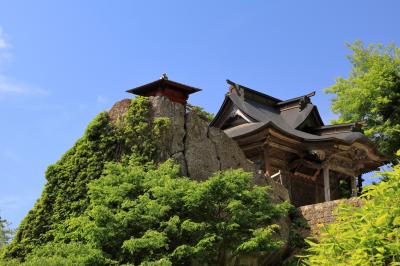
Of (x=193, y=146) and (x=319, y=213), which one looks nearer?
(x=193, y=146)

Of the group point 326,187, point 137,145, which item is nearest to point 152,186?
point 137,145

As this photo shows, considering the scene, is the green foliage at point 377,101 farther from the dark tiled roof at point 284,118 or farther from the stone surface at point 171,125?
the stone surface at point 171,125

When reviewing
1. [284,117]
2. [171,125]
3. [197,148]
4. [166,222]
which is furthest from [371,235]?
[284,117]

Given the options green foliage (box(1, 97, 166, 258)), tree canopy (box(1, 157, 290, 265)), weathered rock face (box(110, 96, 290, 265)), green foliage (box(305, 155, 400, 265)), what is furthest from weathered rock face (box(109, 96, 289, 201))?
green foliage (box(305, 155, 400, 265))

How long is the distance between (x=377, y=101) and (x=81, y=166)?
1672 centimetres

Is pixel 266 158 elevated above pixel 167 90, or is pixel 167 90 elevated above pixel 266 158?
pixel 167 90

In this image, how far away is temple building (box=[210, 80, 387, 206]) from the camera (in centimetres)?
2103

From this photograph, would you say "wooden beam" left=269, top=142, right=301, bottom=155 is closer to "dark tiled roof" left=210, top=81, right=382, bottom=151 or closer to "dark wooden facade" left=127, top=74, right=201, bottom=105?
"dark tiled roof" left=210, top=81, right=382, bottom=151

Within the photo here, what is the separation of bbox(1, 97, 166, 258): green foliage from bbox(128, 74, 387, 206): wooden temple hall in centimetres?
226

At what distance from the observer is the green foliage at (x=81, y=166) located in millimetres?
15250

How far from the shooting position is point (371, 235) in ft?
17.9

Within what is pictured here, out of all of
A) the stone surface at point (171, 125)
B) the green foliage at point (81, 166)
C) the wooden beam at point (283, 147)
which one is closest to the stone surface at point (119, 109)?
the green foliage at point (81, 166)

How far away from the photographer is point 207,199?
13148 mm

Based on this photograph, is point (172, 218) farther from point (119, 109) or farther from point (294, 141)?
point (294, 141)
